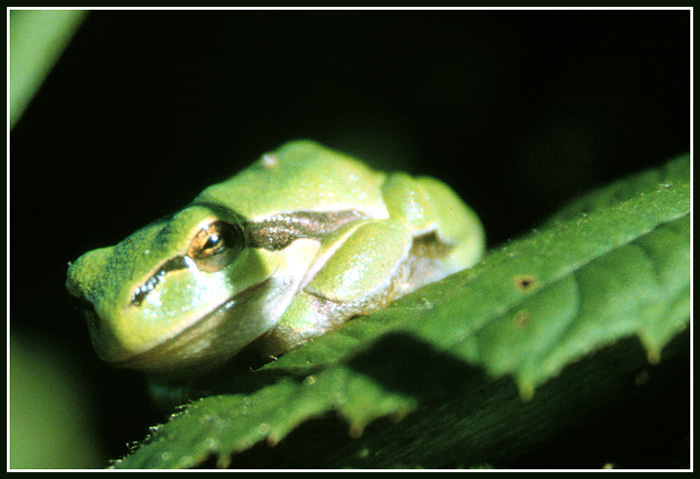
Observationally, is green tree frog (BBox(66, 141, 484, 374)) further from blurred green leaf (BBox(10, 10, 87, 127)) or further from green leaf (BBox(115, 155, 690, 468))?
blurred green leaf (BBox(10, 10, 87, 127))

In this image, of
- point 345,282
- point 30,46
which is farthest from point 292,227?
point 30,46

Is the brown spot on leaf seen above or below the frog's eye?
above

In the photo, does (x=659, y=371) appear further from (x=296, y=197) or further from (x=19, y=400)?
(x=19, y=400)

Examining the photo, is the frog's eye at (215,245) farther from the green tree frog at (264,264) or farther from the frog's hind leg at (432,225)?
the frog's hind leg at (432,225)

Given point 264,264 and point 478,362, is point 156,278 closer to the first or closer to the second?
point 264,264

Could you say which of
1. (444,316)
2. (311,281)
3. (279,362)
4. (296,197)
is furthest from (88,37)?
(444,316)

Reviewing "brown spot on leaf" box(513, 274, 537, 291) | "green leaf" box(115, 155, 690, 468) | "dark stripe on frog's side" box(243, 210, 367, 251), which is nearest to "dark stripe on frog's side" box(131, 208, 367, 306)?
"dark stripe on frog's side" box(243, 210, 367, 251)
